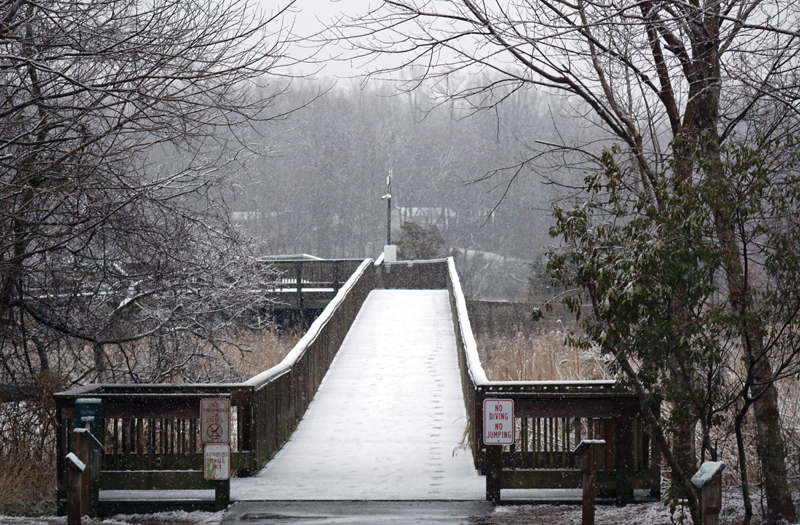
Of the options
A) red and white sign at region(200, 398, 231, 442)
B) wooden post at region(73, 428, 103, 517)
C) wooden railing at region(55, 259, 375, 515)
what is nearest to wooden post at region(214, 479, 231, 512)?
wooden railing at region(55, 259, 375, 515)

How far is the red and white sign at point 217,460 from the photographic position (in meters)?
6.77

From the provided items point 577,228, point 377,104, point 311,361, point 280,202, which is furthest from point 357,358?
point 377,104

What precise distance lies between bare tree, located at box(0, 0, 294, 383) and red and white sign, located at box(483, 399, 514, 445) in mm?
3454

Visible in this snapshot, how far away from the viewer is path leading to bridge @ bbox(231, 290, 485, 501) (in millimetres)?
7535

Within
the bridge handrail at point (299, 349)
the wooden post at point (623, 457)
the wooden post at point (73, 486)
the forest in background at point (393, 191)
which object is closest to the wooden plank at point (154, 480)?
the bridge handrail at point (299, 349)

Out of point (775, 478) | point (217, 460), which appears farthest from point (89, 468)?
point (775, 478)

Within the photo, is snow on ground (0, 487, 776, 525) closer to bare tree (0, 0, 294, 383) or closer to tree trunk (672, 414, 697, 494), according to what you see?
tree trunk (672, 414, 697, 494)

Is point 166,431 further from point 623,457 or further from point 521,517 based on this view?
point 623,457

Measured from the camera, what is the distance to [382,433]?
9.80 metres

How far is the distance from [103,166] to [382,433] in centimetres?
489

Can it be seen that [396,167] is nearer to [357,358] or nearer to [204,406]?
[357,358]

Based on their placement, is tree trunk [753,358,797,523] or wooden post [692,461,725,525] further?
tree trunk [753,358,797,523]

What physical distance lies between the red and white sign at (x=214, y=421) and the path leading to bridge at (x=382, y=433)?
68 centimetres

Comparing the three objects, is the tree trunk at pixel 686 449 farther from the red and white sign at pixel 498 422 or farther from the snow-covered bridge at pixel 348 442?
the red and white sign at pixel 498 422
